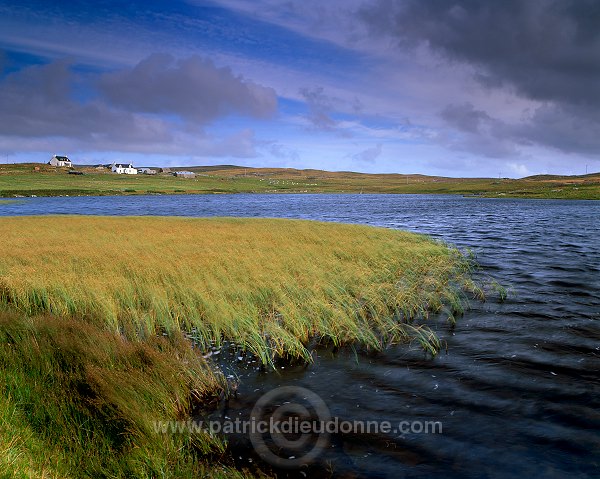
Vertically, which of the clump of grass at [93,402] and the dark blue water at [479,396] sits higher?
the clump of grass at [93,402]

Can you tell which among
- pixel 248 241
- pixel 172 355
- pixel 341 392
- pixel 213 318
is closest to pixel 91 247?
pixel 248 241

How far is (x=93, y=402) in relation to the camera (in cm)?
721

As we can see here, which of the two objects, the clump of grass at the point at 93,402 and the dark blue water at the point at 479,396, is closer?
the clump of grass at the point at 93,402

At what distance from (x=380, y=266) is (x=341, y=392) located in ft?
Result: 44.3

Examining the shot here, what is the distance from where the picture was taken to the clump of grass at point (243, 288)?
1288cm

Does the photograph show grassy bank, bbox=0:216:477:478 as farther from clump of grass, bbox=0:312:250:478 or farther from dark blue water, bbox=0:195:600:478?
dark blue water, bbox=0:195:600:478

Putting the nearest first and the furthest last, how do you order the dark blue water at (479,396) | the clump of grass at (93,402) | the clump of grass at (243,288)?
the clump of grass at (93,402) < the dark blue water at (479,396) < the clump of grass at (243,288)

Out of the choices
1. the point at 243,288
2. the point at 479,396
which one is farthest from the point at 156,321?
the point at 479,396

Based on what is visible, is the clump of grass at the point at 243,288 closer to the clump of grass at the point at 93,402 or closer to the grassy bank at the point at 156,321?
the grassy bank at the point at 156,321

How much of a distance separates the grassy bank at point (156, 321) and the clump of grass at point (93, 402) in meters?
0.03

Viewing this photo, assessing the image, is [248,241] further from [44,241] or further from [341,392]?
[341,392]

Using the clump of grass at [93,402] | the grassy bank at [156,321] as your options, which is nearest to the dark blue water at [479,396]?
the grassy bank at [156,321]

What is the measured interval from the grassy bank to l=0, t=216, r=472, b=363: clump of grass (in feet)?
0.23

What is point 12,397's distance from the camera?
751cm
